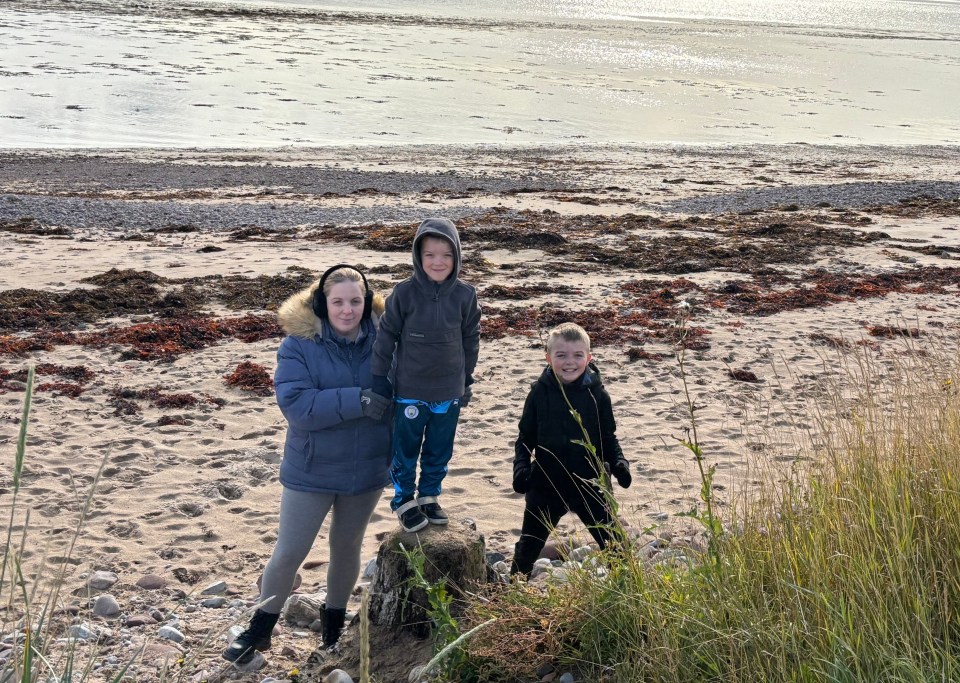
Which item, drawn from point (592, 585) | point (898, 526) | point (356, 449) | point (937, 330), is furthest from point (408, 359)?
point (937, 330)

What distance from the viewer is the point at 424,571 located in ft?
14.0

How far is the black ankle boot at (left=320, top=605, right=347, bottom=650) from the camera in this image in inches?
184

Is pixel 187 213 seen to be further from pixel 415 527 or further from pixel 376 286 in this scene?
pixel 415 527

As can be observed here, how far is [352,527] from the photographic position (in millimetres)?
4562

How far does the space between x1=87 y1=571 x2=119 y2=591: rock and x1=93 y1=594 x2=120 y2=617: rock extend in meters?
0.21

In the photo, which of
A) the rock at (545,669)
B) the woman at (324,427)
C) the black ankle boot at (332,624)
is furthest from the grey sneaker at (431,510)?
the rock at (545,669)

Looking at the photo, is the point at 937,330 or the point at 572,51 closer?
the point at 937,330

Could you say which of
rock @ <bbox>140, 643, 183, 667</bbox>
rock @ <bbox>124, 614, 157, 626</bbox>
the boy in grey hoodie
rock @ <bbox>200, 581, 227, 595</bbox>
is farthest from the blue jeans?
rock @ <bbox>124, 614, 157, 626</bbox>

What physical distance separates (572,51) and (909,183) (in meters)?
38.6

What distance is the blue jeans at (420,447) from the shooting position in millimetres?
4504

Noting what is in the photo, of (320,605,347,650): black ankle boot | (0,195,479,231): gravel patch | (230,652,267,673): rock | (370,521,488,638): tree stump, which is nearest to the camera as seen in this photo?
(370,521,488,638): tree stump

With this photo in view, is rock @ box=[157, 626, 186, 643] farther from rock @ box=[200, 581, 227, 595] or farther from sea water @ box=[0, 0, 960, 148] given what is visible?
sea water @ box=[0, 0, 960, 148]

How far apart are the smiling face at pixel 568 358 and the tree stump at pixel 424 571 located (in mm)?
977

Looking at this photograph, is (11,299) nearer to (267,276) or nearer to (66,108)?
(267,276)
